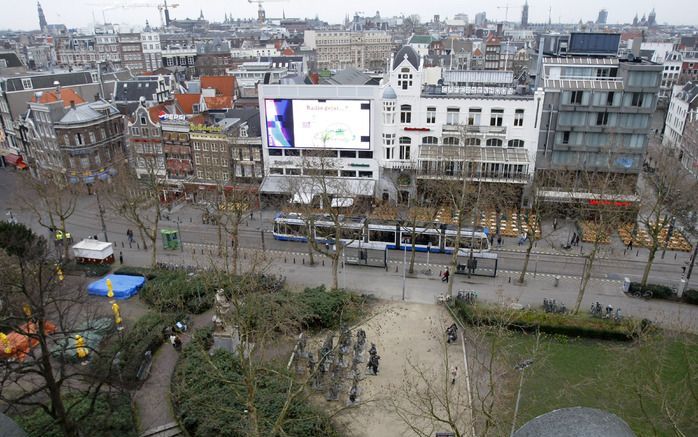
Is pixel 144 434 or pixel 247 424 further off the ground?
pixel 247 424

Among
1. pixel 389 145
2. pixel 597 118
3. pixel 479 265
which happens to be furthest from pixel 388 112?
pixel 597 118

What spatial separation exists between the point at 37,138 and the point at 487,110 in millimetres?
64889

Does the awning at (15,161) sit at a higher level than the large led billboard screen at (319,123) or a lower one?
lower

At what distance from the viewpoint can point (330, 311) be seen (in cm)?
3853

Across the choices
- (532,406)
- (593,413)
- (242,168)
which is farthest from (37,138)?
(593,413)

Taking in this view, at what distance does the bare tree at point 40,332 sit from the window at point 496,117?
49.2m

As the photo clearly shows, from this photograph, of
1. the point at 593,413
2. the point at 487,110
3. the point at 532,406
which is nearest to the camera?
the point at 593,413

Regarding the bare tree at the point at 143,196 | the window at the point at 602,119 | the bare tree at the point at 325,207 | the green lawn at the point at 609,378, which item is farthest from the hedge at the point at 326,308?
the window at the point at 602,119

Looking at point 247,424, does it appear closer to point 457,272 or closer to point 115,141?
point 457,272

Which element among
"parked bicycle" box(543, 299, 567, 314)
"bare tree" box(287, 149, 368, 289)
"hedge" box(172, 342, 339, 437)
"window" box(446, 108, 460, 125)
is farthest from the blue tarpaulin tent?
"window" box(446, 108, 460, 125)

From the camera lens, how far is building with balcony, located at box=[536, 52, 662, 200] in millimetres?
→ 58281

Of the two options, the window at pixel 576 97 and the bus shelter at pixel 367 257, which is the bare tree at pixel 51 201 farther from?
the window at pixel 576 97

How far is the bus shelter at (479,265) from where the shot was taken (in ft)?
159

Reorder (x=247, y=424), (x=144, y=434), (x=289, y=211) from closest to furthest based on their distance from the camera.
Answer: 1. (x=247, y=424)
2. (x=144, y=434)
3. (x=289, y=211)
